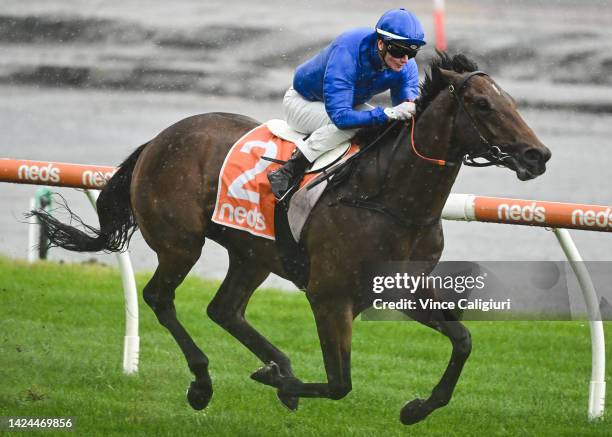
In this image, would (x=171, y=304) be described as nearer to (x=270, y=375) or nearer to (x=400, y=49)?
(x=270, y=375)

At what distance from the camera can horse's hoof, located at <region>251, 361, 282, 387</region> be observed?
237 inches

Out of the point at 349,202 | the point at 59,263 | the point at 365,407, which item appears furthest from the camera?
the point at 59,263

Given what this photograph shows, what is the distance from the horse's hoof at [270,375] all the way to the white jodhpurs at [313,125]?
1.07 meters

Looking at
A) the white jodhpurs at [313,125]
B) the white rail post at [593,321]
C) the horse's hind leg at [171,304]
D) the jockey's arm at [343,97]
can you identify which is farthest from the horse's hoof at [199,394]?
the white rail post at [593,321]

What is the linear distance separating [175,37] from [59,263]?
360 inches

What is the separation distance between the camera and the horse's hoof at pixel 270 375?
6020 mm

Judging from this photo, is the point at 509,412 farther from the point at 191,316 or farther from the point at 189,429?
the point at 191,316

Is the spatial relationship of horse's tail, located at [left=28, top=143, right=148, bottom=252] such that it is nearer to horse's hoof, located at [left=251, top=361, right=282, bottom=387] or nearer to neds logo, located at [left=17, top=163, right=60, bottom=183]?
neds logo, located at [left=17, top=163, right=60, bottom=183]

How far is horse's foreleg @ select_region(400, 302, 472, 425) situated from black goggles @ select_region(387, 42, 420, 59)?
127 cm

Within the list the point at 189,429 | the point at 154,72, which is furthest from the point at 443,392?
the point at 154,72

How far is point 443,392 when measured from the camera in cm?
564

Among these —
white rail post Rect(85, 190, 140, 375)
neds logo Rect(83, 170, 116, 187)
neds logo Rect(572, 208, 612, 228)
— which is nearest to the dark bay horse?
neds logo Rect(83, 170, 116, 187)

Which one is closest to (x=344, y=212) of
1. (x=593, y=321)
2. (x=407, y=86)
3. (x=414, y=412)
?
(x=407, y=86)

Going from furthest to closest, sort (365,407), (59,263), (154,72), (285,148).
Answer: (154,72) → (59,263) → (365,407) → (285,148)
